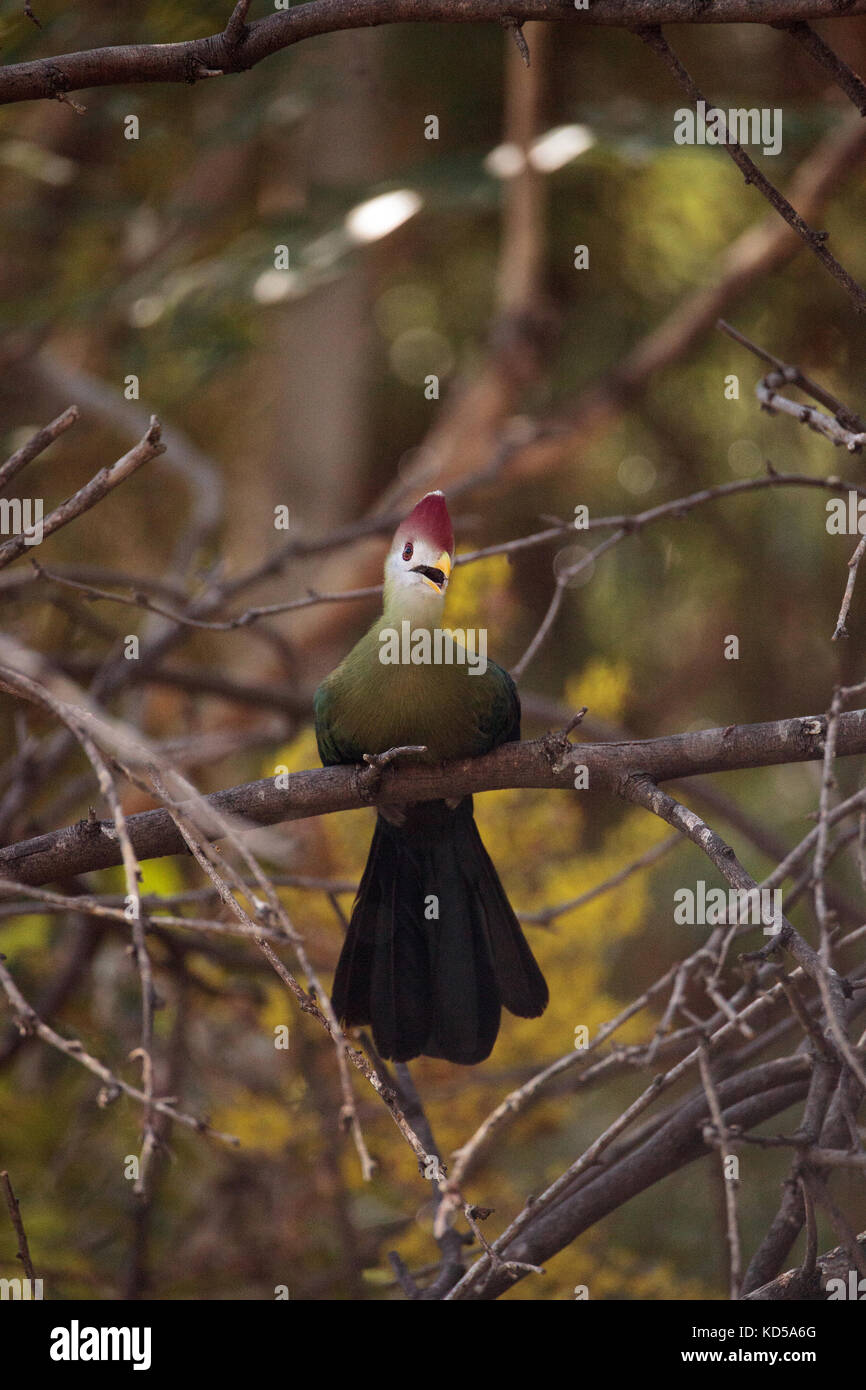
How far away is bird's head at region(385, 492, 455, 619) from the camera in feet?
8.98

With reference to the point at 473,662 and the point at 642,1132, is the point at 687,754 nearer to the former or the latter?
the point at 473,662

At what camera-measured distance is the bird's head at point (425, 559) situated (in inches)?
108

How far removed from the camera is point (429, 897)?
116 inches

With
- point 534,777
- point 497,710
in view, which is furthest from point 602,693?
point 534,777

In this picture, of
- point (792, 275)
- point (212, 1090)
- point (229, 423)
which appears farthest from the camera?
point (229, 423)

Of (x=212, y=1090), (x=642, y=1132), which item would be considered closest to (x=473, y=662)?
(x=642, y=1132)

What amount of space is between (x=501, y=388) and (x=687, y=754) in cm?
372

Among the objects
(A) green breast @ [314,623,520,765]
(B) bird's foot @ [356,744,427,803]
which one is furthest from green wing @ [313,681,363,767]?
(B) bird's foot @ [356,744,427,803]

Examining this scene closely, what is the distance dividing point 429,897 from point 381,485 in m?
4.02

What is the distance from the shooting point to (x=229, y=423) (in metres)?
6.75

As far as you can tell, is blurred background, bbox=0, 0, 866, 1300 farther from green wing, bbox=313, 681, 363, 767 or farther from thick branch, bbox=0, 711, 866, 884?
thick branch, bbox=0, 711, 866, 884

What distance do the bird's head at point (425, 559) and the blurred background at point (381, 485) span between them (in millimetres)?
689

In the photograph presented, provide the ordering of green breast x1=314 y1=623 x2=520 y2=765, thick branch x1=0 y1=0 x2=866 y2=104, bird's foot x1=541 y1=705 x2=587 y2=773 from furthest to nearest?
green breast x1=314 y1=623 x2=520 y2=765 < bird's foot x1=541 y1=705 x2=587 y2=773 < thick branch x1=0 y1=0 x2=866 y2=104

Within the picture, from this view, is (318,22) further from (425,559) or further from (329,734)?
(329,734)
